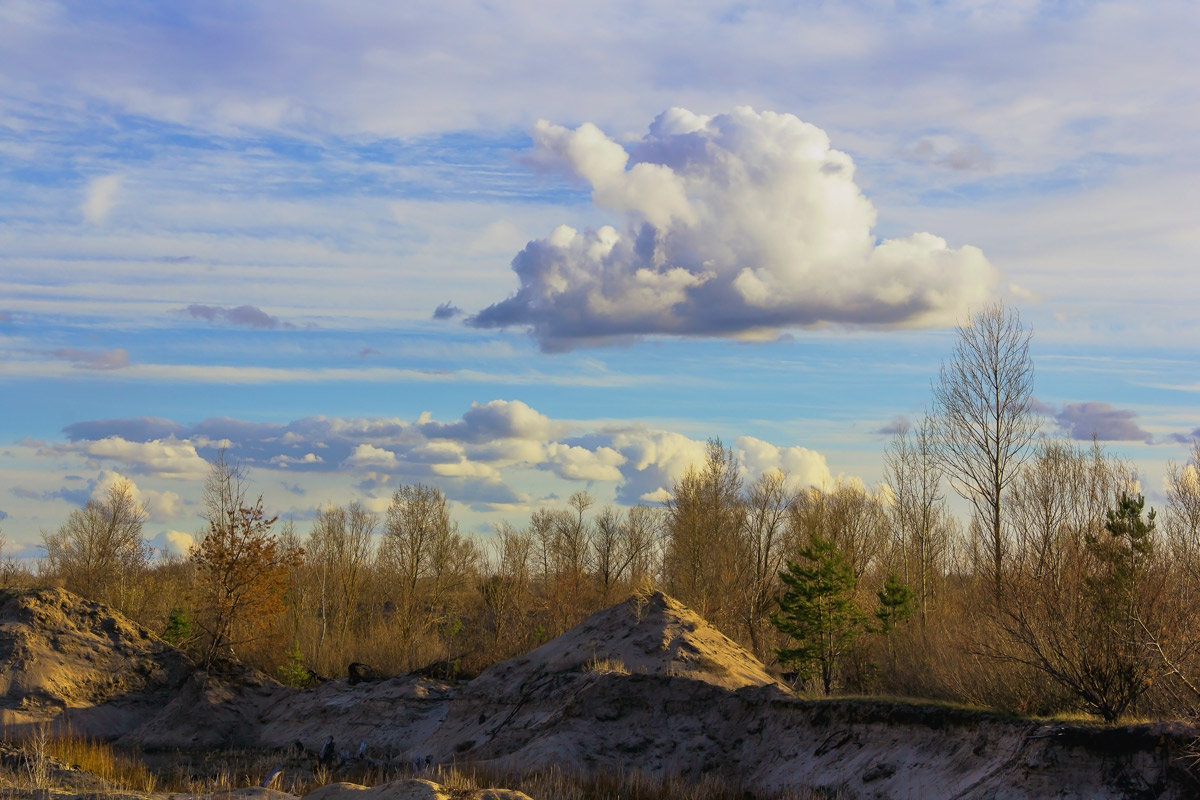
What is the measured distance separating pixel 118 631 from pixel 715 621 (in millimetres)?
24302

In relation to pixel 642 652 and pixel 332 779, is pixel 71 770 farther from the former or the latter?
pixel 642 652

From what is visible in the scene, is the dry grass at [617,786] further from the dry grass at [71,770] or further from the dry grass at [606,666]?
the dry grass at [71,770]

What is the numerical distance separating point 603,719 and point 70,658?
19321 millimetres

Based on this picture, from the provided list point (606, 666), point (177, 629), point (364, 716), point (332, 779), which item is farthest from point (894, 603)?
point (177, 629)

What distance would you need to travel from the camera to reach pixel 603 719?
2184 centimetres

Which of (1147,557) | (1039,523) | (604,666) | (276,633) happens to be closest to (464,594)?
(276,633)

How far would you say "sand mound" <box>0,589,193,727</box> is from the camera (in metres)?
28.9

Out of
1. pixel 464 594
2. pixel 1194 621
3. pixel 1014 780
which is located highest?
pixel 1194 621

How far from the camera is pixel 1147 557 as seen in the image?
604 inches

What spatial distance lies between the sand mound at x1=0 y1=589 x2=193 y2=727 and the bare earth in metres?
0.05

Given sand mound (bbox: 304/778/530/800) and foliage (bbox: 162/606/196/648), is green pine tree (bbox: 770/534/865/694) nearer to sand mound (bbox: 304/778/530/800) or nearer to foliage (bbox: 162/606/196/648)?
sand mound (bbox: 304/778/530/800)

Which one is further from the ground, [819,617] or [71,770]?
[819,617]

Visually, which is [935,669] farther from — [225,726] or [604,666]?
[225,726]

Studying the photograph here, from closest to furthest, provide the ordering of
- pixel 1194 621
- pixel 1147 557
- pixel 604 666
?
pixel 1194 621
pixel 1147 557
pixel 604 666
